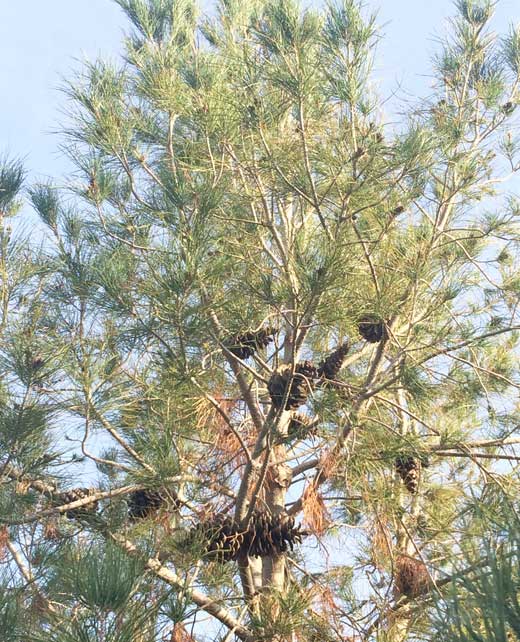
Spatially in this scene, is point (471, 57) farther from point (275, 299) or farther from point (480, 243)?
point (275, 299)

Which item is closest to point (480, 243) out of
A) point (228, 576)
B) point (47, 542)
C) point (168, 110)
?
point (168, 110)

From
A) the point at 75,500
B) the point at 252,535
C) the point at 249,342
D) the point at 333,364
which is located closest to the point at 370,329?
the point at 333,364

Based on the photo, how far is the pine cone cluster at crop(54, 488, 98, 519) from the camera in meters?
1.96

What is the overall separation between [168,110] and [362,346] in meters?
0.88

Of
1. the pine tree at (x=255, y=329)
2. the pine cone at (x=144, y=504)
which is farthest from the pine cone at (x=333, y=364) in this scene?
the pine cone at (x=144, y=504)

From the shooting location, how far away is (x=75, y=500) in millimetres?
2033

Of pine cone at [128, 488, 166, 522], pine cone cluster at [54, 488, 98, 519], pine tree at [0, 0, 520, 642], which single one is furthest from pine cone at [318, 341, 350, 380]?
pine cone cluster at [54, 488, 98, 519]

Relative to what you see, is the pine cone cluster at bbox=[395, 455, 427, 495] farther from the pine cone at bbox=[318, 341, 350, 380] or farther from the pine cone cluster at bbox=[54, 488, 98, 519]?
the pine cone cluster at bbox=[54, 488, 98, 519]

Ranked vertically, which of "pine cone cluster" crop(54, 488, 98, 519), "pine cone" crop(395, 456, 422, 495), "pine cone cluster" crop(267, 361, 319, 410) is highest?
"pine cone cluster" crop(267, 361, 319, 410)

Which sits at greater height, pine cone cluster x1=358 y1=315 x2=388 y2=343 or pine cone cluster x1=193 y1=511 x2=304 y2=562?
pine cone cluster x1=358 y1=315 x2=388 y2=343

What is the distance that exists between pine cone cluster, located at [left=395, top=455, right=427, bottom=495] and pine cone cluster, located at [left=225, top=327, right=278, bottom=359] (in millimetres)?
424

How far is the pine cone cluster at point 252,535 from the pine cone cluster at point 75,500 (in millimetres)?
242

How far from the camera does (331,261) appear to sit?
5.82 ft

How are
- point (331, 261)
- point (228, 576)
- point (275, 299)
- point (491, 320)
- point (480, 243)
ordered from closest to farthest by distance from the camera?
point (331, 261) → point (275, 299) → point (228, 576) → point (491, 320) → point (480, 243)
